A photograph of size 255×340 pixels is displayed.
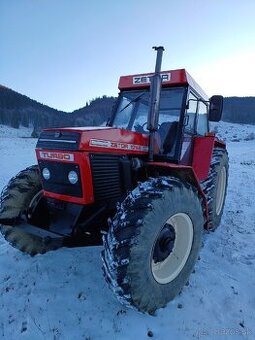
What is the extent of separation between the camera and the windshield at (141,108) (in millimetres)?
4496

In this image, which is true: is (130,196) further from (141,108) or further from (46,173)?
(141,108)

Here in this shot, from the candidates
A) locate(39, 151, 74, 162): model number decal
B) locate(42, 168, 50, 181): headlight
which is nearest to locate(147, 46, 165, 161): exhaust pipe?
locate(39, 151, 74, 162): model number decal

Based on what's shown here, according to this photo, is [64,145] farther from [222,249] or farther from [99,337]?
[222,249]

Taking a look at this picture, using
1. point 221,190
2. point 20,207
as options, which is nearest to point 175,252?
point 20,207

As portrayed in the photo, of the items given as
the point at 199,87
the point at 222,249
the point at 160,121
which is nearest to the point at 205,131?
the point at 199,87

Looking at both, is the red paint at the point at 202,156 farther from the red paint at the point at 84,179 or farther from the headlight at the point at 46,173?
the headlight at the point at 46,173

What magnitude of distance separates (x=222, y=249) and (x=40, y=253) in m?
2.56

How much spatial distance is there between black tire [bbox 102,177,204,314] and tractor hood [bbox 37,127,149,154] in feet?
2.10

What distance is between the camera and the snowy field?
2953mm

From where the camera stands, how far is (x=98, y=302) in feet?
10.9

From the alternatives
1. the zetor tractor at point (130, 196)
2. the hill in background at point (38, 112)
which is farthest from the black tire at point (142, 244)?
the hill in background at point (38, 112)

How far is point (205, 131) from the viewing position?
5695mm

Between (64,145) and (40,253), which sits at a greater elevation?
(64,145)

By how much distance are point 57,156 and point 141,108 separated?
173 cm
